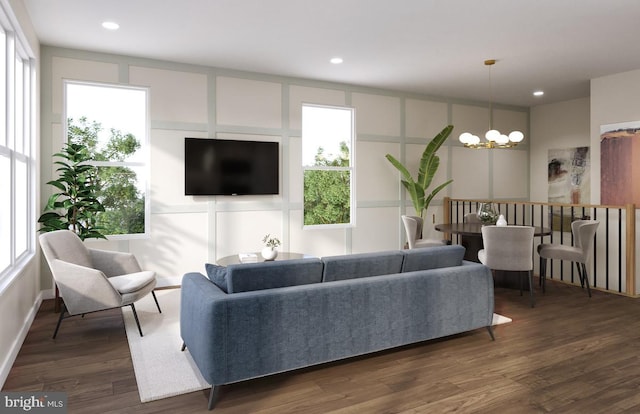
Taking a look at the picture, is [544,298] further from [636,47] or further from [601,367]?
[636,47]

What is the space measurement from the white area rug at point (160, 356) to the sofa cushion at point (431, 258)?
998 millimetres

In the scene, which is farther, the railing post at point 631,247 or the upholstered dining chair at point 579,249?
the railing post at point 631,247

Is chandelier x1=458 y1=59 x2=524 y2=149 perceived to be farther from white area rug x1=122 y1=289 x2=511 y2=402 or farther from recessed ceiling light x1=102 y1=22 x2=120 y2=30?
recessed ceiling light x1=102 y1=22 x2=120 y2=30

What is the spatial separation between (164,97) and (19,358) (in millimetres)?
3235

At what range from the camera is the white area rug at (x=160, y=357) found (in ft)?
8.96

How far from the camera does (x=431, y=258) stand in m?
3.41

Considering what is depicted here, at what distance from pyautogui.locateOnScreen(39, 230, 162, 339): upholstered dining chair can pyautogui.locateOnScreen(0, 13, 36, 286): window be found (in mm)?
290

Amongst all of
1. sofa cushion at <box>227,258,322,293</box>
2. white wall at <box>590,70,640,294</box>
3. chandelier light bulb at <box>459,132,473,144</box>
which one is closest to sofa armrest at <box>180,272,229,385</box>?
sofa cushion at <box>227,258,322,293</box>

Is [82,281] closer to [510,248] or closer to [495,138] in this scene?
[510,248]

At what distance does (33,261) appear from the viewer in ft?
14.1

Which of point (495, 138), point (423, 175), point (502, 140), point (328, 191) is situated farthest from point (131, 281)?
point (423, 175)

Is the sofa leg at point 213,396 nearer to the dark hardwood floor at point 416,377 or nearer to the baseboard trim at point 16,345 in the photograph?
the dark hardwood floor at point 416,377

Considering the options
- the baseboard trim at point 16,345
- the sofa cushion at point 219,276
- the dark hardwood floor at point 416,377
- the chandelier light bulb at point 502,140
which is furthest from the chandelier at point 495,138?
the baseboard trim at point 16,345

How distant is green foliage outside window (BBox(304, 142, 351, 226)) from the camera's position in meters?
6.35
